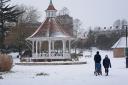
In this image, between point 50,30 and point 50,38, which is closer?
point 50,38

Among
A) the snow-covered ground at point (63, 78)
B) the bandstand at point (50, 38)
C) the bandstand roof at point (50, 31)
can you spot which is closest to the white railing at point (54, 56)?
the bandstand at point (50, 38)

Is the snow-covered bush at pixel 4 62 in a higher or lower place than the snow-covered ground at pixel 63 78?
higher

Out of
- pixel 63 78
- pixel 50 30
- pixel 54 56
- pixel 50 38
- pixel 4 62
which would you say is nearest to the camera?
pixel 63 78

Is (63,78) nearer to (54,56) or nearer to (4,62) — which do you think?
(4,62)

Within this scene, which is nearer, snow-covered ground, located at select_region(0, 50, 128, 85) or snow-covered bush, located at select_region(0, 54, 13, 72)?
snow-covered ground, located at select_region(0, 50, 128, 85)

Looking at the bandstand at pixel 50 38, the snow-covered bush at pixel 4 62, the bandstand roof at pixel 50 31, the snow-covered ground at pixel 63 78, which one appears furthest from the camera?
the bandstand roof at pixel 50 31

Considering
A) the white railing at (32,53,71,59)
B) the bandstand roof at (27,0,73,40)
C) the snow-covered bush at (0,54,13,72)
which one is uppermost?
the bandstand roof at (27,0,73,40)

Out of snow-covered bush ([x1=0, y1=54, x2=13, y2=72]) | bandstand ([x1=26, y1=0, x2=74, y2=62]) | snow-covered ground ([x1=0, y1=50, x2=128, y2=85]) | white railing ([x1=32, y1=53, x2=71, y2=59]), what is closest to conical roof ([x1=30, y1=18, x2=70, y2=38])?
bandstand ([x1=26, y1=0, x2=74, y2=62])

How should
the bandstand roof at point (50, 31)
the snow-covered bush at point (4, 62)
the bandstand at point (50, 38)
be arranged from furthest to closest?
the bandstand roof at point (50, 31) → the bandstand at point (50, 38) → the snow-covered bush at point (4, 62)

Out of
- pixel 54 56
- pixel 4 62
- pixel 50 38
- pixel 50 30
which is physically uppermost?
pixel 50 30

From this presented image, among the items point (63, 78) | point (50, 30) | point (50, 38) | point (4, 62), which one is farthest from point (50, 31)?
point (63, 78)

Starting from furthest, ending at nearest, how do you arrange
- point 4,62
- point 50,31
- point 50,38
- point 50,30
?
point 50,30
point 50,31
point 50,38
point 4,62

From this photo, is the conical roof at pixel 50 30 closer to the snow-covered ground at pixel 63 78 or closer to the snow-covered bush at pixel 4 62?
the snow-covered bush at pixel 4 62

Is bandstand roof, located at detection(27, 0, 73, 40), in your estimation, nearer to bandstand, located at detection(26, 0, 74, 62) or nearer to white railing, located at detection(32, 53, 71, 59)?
bandstand, located at detection(26, 0, 74, 62)
